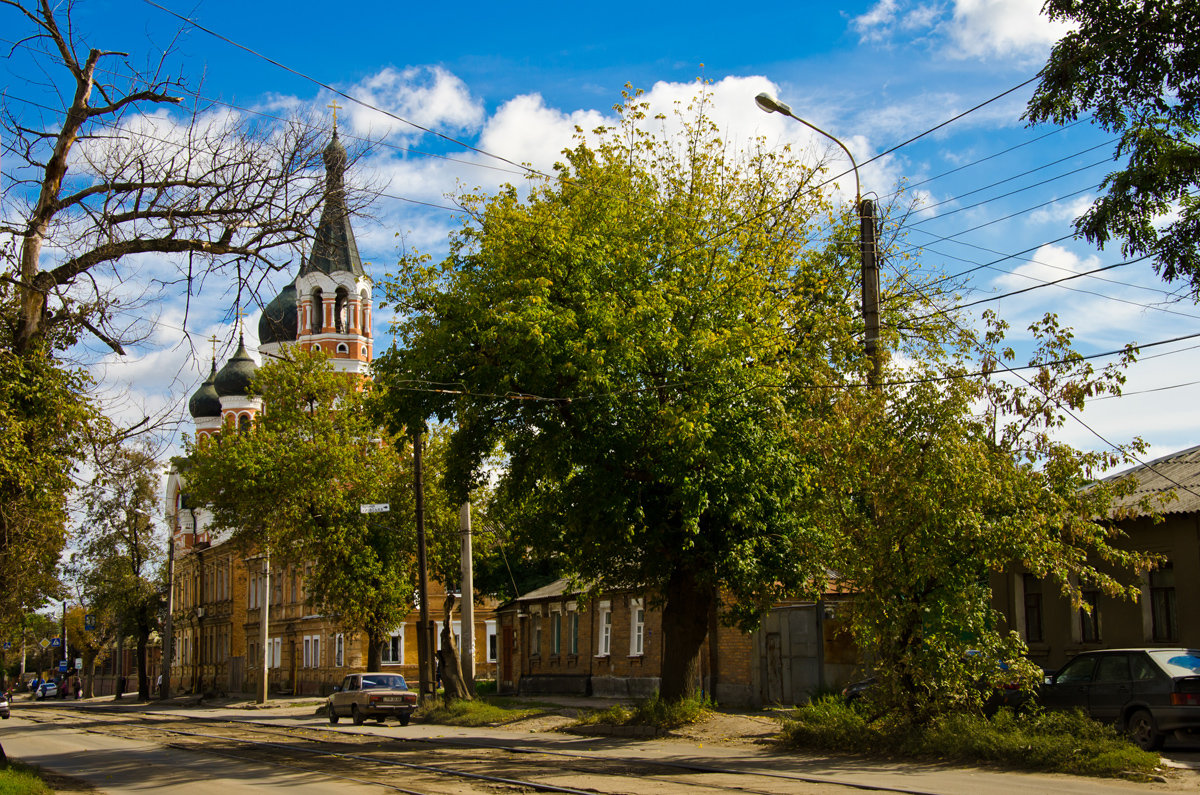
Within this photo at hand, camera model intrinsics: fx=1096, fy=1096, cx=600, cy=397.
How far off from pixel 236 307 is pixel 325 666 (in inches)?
1821

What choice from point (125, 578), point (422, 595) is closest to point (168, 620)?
point (125, 578)

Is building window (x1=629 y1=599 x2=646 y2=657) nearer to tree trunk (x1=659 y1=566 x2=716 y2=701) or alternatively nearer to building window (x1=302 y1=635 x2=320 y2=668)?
tree trunk (x1=659 y1=566 x2=716 y2=701)

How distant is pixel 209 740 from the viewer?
2502 cm

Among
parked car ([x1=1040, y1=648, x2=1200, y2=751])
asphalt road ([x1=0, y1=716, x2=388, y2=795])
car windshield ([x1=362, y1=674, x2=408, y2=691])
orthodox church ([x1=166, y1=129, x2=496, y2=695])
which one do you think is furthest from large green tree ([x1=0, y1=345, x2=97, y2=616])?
orthodox church ([x1=166, y1=129, x2=496, y2=695])

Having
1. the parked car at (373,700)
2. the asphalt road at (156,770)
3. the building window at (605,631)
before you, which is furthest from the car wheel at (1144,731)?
the building window at (605,631)

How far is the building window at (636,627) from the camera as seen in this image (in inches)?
1366

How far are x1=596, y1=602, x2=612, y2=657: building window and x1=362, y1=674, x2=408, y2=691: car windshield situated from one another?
27.3 ft

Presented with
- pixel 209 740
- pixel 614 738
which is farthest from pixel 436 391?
pixel 209 740

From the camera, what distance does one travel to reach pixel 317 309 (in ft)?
236

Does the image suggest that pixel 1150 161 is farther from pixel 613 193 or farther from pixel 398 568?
pixel 398 568

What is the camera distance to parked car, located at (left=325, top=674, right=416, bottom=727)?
29266 millimetres

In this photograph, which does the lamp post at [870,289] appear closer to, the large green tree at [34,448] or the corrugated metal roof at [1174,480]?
the corrugated metal roof at [1174,480]

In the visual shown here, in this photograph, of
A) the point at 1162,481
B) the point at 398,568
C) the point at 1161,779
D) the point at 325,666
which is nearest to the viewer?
the point at 1161,779

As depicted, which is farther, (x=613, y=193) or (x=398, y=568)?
(x=398, y=568)
